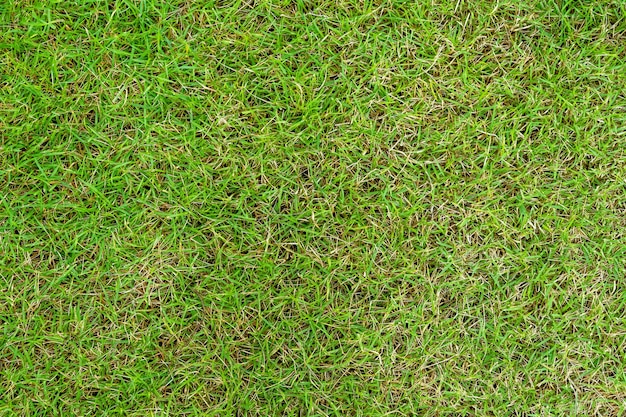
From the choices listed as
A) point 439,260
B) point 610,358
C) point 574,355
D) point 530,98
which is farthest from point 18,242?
point 610,358

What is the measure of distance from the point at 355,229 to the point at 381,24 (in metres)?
0.79

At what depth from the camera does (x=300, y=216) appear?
77.1 inches

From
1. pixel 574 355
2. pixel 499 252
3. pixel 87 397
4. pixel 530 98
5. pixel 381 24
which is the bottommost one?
pixel 87 397

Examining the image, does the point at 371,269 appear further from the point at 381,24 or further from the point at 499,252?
the point at 381,24

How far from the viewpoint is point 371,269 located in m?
1.96

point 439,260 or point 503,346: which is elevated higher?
point 439,260

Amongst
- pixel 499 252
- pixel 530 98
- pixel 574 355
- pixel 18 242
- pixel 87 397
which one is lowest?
pixel 87 397

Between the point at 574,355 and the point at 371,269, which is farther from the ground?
the point at 371,269

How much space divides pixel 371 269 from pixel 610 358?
0.96 m

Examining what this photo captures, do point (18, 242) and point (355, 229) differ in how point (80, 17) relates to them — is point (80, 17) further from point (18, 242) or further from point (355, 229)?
point (355, 229)

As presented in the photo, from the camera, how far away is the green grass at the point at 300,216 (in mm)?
Result: 1939

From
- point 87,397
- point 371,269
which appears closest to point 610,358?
point 371,269

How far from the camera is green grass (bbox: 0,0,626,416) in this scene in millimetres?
1939

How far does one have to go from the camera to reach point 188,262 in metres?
1.95
